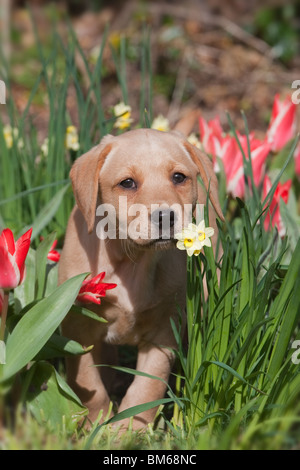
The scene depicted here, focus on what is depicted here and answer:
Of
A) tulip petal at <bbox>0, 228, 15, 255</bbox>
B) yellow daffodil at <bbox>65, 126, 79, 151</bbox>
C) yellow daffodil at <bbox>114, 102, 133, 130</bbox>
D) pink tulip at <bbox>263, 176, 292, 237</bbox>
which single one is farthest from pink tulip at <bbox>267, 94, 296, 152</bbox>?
tulip petal at <bbox>0, 228, 15, 255</bbox>

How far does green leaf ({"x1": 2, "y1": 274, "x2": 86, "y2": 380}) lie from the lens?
176 cm

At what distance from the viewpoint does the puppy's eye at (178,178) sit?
6.81ft

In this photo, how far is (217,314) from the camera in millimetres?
1892

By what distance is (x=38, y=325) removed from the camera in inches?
70.7

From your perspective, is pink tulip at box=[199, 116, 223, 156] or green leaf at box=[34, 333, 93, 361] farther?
pink tulip at box=[199, 116, 223, 156]

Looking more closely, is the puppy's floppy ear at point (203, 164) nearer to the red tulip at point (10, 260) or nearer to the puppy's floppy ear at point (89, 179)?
the puppy's floppy ear at point (89, 179)

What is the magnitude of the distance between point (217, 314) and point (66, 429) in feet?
1.80

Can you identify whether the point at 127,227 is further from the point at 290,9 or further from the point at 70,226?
the point at 290,9

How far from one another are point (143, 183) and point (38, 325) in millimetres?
538

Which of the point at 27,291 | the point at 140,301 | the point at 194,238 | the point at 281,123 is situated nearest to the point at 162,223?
the point at 194,238

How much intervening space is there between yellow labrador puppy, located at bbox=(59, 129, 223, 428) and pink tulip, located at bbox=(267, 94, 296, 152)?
2.19 ft

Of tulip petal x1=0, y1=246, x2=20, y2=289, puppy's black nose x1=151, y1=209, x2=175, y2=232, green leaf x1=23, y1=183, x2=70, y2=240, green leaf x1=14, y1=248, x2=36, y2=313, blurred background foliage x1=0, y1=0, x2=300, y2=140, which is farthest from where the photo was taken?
blurred background foliage x1=0, y1=0, x2=300, y2=140

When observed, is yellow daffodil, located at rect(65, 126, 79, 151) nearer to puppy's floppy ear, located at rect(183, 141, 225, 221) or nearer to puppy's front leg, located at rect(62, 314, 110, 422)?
puppy's floppy ear, located at rect(183, 141, 225, 221)
